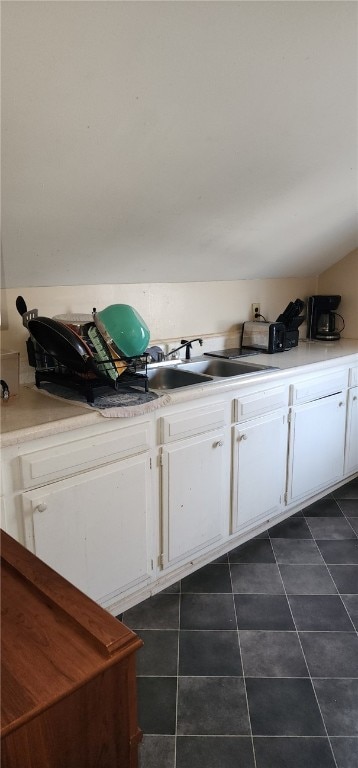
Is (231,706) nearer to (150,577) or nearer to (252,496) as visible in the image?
(150,577)

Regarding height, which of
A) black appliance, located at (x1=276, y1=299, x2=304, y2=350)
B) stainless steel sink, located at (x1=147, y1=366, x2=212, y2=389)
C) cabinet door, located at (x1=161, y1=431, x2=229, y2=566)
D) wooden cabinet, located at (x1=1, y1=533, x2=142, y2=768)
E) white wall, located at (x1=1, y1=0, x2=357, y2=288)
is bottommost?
cabinet door, located at (x1=161, y1=431, x2=229, y2=566)

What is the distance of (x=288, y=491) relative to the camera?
2.78 meters

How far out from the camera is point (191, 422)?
214cm

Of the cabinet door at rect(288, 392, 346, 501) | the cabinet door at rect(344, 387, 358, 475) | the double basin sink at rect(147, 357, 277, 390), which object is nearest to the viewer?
the double basin sink at rect(147, 357, 277, 390)

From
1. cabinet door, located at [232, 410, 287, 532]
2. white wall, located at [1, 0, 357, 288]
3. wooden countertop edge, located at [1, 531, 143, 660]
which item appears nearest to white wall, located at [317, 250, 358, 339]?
white wall, located at [1, 0, 357, 288]

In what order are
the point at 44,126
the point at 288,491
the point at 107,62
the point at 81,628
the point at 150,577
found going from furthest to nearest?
1. the point at 288,491
2. the point at 150,577
3. the point at 44,126
4. the point at 107,62
5. the point at 81,628

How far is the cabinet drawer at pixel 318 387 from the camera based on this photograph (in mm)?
2672

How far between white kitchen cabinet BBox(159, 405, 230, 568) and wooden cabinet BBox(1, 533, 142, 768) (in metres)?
1.19

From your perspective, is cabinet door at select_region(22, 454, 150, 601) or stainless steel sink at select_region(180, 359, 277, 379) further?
stainless steel sink at select_region(180, 359, 277, 379)

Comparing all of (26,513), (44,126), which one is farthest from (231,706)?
(44,126)

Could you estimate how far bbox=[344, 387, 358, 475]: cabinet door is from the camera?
10.1 ft

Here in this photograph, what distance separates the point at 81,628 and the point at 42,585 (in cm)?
13

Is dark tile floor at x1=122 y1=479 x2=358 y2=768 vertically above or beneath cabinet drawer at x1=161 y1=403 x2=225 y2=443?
beneath

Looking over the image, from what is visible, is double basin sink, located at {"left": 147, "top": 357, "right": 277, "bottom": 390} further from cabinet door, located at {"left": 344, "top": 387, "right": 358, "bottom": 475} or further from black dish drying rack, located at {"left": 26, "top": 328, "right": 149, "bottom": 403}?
cabinet door, located at {"left": 344, "top": 387, "right": 358, "bottom": 475}
